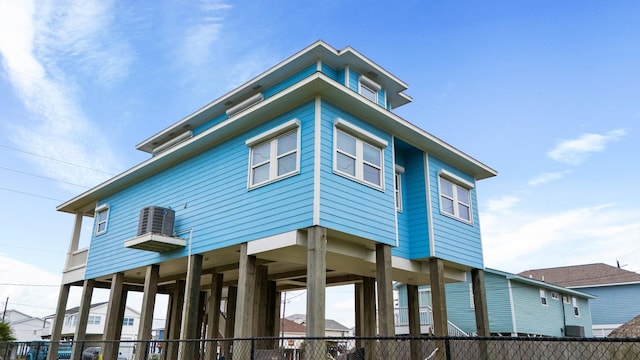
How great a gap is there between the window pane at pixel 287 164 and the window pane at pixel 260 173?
44 centimetres

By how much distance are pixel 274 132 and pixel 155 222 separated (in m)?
4.26

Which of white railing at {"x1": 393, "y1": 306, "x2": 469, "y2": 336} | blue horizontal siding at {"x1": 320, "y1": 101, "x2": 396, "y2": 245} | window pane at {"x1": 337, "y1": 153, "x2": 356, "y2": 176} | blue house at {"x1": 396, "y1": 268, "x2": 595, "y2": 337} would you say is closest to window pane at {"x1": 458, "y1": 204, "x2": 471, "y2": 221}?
blue horizontal siding at {"x1": 320, "y1": 101, "x2": 396, "y2": 245}

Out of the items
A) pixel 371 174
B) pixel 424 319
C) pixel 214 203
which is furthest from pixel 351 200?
pixel 424 319

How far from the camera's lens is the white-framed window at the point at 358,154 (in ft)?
33.0

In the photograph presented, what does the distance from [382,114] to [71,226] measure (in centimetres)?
1313

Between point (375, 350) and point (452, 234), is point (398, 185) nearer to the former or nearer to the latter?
point (452, 234)

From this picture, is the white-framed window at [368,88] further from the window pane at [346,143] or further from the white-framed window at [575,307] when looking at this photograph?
the white-framed window at [575,307]

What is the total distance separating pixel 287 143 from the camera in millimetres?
10289

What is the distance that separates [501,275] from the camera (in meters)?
23.6

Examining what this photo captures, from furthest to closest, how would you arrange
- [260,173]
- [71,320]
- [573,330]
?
[71,320]
[573,330]
[260,173]

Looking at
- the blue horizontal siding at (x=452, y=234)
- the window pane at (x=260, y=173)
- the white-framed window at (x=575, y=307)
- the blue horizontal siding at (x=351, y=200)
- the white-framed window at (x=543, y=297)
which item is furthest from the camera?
the white-framed window at (x=575, y=307)

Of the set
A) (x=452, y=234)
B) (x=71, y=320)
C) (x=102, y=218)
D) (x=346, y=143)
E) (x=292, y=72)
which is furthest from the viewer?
(x=71, y=320)

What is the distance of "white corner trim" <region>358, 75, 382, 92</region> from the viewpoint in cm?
1299

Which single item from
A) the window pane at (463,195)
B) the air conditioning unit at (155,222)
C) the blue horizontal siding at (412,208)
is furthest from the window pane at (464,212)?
the air conditioning unit at (155,222)
